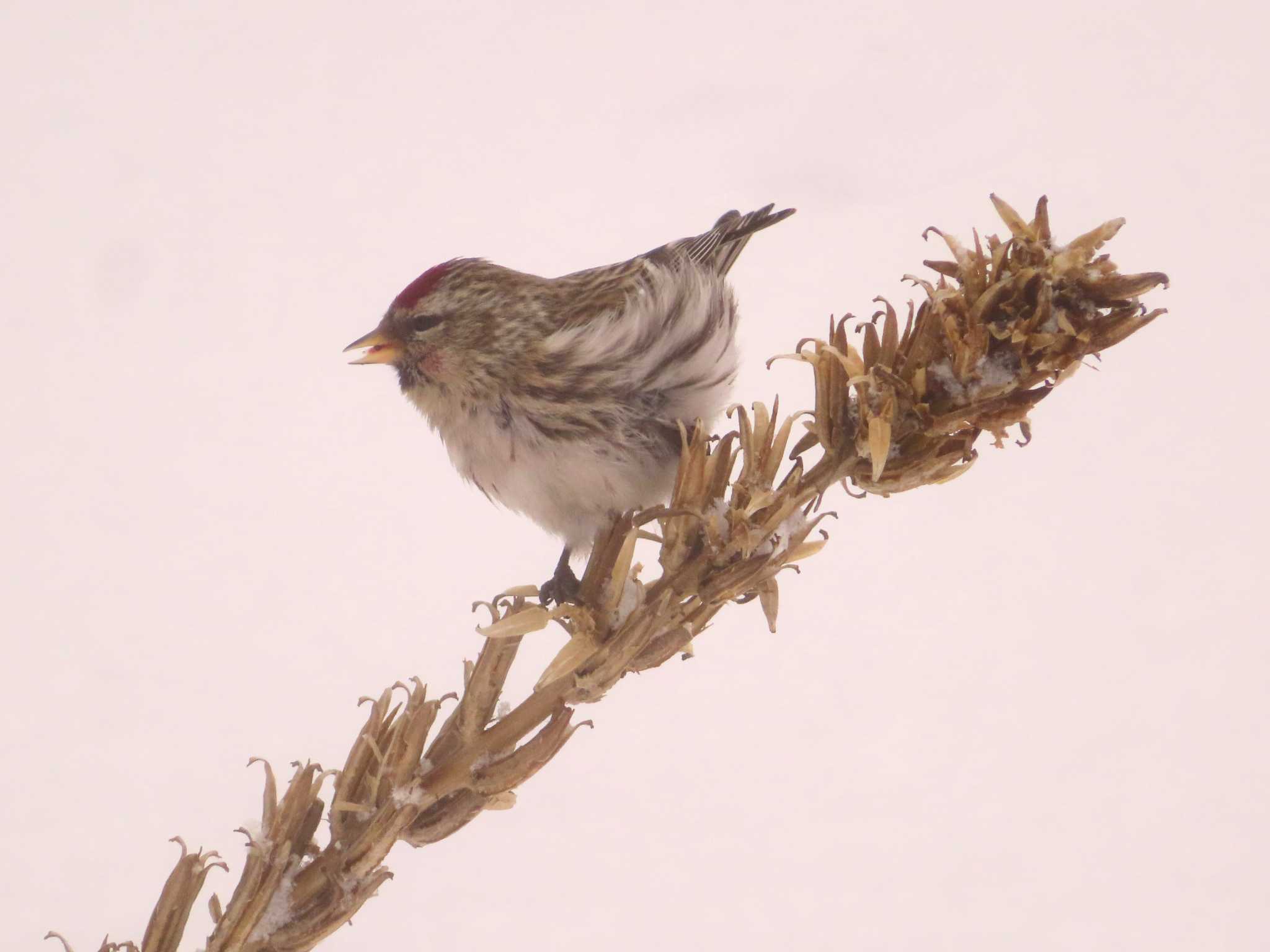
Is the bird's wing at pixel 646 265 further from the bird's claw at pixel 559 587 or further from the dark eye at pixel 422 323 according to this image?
the bird's claw at pixel 559 587

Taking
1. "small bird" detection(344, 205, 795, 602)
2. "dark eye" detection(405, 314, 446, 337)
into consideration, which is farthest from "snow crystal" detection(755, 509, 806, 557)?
"dark eye" detection(405, 314, 446, 337)

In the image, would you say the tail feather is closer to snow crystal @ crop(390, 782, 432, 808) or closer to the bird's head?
the bird's head

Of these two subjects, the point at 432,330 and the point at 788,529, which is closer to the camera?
the point at 788,529

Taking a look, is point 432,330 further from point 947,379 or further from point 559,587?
point 947,379

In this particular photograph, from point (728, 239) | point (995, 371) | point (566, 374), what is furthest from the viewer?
point (728, 239)

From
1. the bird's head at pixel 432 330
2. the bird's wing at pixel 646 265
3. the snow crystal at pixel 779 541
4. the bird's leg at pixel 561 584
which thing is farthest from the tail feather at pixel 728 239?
the snow crystal at pixel 779 541

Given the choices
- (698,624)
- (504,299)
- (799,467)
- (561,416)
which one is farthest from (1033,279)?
(504,299)

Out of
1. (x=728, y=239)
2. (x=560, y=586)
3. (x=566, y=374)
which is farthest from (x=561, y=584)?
(x=728, y=239)
